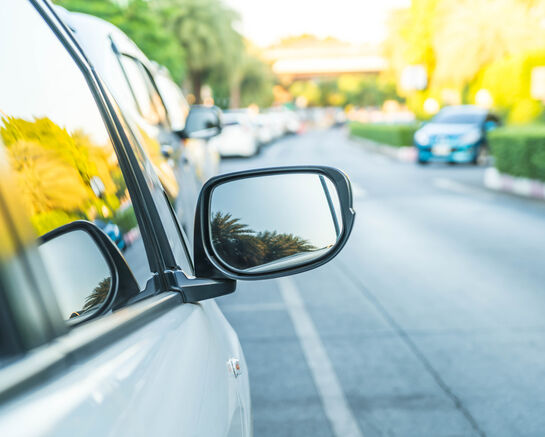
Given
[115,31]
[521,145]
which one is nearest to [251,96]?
[521,145]

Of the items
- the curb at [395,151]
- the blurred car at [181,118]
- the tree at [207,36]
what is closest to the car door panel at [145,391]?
the blurred car at [181,118]

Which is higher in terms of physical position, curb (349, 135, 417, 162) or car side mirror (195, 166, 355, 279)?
car side mirror (195, 166, 355, 279)

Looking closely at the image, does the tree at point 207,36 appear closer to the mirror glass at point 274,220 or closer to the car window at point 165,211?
the car window at point 165,211

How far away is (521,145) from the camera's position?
14273 millimetres

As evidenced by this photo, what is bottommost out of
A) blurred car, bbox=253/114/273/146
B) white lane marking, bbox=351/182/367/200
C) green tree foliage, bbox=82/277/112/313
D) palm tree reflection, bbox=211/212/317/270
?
blurred car, bbox=253/114/273/146

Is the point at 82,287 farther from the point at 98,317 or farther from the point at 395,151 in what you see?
the point at 395,151

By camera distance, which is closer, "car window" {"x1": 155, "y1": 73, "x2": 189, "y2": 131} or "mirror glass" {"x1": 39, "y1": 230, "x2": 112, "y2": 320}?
"mirror glass" {"x1": 39, "y1": 230, "x2": 112, "y2": 320}

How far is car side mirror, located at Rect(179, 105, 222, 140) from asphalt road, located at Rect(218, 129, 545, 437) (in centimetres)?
142

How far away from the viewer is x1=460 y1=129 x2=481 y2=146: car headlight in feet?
69.4

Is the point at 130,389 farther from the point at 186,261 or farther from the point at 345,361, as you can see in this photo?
the point at 345,361

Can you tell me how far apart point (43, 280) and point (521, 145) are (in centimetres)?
1420

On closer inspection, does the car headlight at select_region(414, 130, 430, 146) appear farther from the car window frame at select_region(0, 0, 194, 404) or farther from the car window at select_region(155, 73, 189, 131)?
the car window frame at select_region(0, 0, 194, 404)

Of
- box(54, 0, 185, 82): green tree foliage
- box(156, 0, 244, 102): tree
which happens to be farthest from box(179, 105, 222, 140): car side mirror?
box(156, 0, 244, 102): tree

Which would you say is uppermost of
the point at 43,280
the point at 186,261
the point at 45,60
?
the point at 45,60
